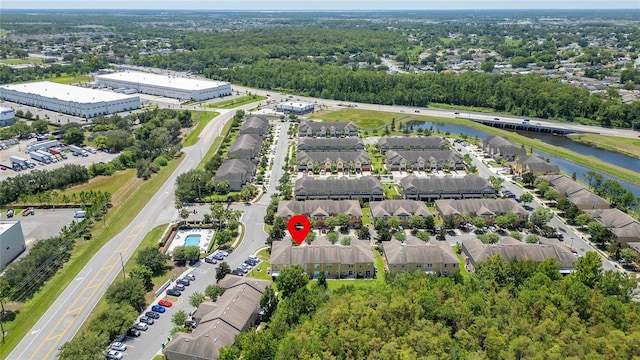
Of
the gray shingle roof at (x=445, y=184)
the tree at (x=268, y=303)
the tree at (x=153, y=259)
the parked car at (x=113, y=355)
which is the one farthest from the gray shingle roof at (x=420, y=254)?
the parked car at (x=113, y=355)

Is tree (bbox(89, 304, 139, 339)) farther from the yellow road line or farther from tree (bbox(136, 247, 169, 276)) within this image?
tree (bbox(136, 247, 169, 276))

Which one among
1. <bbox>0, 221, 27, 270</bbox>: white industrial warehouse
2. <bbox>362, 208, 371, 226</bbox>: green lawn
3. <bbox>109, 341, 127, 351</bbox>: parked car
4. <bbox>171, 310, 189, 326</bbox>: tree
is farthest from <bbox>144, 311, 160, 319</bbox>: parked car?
<bbox>362, 208, 371, 226</bbox>: green lawn

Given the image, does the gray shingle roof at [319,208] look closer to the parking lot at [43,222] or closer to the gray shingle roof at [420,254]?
the gray shingle roof at [420,254]

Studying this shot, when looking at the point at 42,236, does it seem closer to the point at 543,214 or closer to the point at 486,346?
the point at 486,346

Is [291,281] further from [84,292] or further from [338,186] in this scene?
[338,186]

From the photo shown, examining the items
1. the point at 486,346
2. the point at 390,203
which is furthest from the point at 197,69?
the point at 486,346

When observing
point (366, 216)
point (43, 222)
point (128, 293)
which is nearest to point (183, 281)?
point (128, 293)
